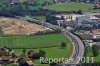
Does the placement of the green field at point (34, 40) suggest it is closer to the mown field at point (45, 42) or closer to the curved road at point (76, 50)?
the mown field at point (45, 42)

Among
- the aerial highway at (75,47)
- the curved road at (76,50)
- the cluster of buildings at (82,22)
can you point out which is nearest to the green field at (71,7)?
the cluster of buildings at (82,22)

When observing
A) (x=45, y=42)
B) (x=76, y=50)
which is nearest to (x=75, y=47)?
(x=76, y=50)

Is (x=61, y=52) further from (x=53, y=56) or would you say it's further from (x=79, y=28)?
(x=79, y=28)

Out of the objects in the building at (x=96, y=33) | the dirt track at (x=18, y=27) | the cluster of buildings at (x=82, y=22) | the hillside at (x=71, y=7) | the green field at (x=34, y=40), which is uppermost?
the green field at (x=34, y=40)

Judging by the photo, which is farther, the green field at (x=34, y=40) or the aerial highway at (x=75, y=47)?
the green field at (x=34, y=40)

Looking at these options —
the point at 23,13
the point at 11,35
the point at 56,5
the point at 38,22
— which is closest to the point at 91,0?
the point at 56,5
